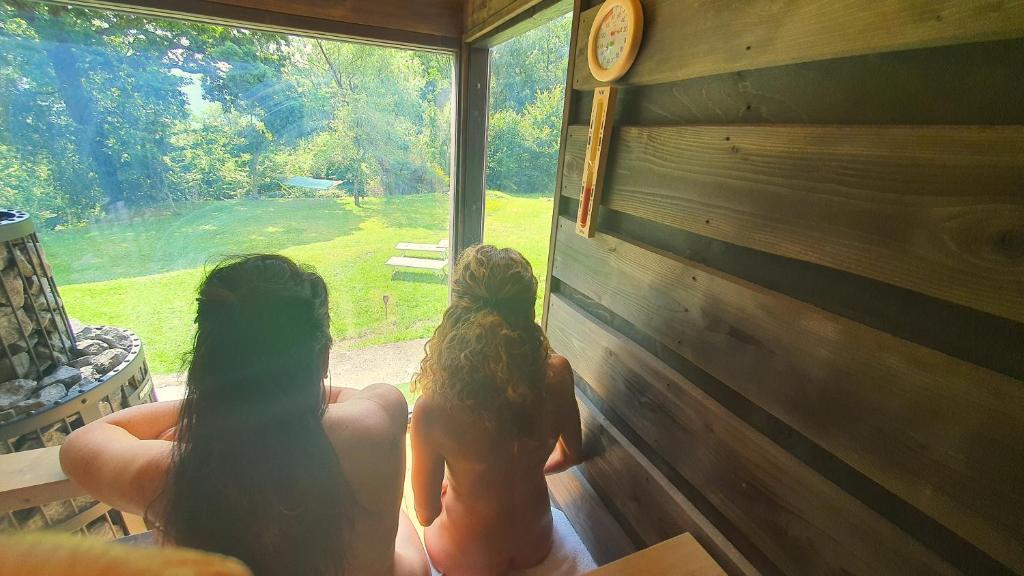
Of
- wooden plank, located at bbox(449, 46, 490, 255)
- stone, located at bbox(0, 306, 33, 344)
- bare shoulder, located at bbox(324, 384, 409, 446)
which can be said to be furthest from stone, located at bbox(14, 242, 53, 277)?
wooden plank, located at bbox(449, 46, 490, 255)

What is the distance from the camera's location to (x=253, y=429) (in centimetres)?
78

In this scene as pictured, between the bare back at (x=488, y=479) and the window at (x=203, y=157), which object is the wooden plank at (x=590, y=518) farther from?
the window at (x=203, y=157)

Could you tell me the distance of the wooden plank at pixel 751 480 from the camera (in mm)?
598

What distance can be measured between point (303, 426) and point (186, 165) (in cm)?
165

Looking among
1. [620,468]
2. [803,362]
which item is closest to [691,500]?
[620,468]

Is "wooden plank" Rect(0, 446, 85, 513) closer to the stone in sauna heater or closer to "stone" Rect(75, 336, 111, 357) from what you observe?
the stone in sauna heater

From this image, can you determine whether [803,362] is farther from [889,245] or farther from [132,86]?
[132,86]

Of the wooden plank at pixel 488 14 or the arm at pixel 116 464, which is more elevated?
the wooden plank at pixel 488 14

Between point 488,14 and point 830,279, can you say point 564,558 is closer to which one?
point 830,279

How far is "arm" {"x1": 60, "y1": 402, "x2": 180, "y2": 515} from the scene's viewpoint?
78 centimetres

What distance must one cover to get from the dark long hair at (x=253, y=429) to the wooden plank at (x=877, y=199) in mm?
836

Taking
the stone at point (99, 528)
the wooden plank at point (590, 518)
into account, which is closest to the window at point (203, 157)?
the stone at point (99, 528)

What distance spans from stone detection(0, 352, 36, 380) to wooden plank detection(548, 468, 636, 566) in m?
1.83

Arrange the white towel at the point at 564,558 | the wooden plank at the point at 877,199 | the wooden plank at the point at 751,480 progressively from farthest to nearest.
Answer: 1. the white towel at the point at 564,558
2. the wooden plank at the point at 751,480
3. the wooden plank at the point at 877,199
